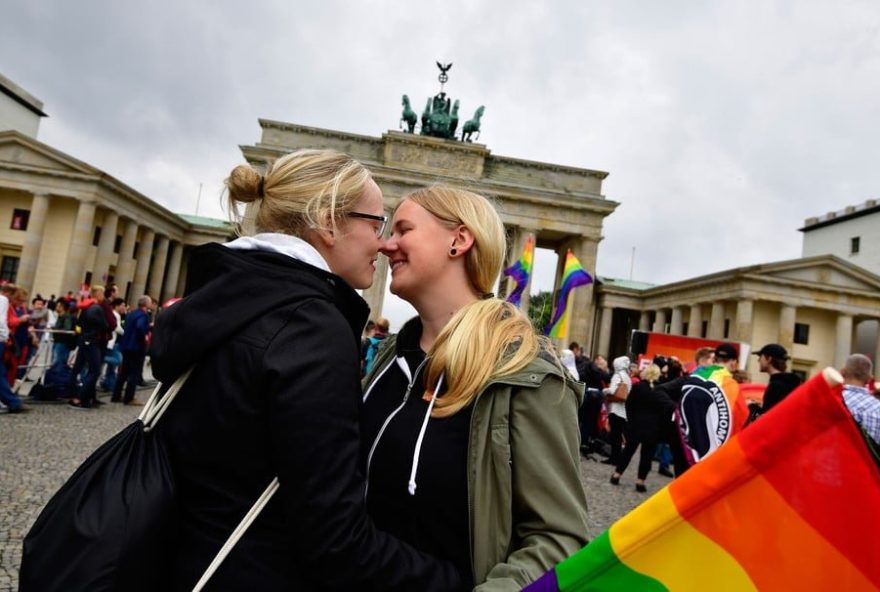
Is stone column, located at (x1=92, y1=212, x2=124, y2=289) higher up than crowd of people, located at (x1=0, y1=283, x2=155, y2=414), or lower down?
higher up

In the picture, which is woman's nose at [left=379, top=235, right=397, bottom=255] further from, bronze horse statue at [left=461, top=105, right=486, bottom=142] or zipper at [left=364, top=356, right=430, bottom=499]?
bronze horse statue at [left=461, top=105, right=486, bottom=142]

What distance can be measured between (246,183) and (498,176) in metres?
38.9

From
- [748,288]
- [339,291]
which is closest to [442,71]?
[748,288]

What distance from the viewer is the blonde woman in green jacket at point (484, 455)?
1.53 m

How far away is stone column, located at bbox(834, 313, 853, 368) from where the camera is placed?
1507 inches

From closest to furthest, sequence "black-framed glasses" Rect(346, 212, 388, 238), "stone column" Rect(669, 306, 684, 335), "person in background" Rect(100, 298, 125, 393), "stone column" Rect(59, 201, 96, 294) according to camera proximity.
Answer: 1. "black-framed glasses" Rect(346, 212, 388, 238)
2. "person in background" Rect(100, 298, 125, 393)
3. "stone column" Rect(59, 201, 96, 294)
4. "stone column" Rect(669, 306, 684, 335)

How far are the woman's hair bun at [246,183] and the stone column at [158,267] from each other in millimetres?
50628

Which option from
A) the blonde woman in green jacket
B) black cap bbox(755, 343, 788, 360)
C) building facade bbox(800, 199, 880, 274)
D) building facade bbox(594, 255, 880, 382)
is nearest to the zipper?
the blonde woman in green jacket

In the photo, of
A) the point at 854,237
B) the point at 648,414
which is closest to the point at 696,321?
the point at 854,237

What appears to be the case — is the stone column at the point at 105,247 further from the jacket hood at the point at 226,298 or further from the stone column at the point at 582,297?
the jacket hood at the point at 226,298

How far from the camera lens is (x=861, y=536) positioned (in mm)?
1050

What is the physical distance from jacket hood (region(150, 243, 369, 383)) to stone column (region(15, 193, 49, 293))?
1673 inches

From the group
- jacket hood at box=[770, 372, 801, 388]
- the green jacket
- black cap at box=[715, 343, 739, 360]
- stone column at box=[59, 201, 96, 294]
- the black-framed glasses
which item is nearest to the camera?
the green jacket

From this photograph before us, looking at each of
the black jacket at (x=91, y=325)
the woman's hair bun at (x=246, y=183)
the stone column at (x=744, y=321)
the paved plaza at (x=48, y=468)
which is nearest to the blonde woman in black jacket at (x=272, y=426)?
the woman's hair bun at (x=246, y=183)
